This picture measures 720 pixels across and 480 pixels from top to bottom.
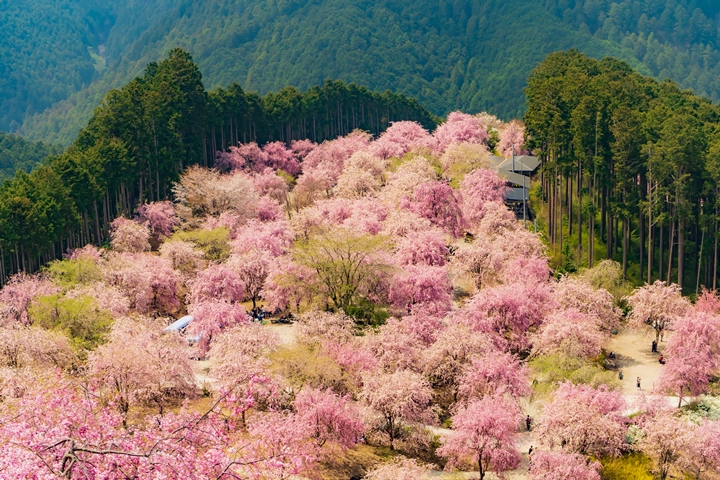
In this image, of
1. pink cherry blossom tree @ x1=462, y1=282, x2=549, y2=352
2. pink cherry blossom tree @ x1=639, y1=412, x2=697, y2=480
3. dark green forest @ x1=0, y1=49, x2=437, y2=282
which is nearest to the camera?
pink cherry blossom tree @ x1=639, y1=412, x2=697, y2=480

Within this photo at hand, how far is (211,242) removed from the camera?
7925cm

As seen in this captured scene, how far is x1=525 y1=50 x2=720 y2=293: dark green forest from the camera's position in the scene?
228 feet

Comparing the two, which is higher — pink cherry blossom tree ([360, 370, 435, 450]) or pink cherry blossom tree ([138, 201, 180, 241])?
pink cherry blossom tree ([138, 201, 180, 241])

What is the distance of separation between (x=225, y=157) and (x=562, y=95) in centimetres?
5482

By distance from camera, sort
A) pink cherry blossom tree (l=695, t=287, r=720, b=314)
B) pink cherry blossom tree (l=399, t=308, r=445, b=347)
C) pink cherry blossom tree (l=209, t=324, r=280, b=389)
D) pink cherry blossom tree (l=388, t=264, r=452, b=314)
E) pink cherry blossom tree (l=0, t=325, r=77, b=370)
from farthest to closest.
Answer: pink cherry blossom tree (l=388, t=264, r=452, b=314) → pink cherry blossom tree (l=695, t=287, r=720, b=314) → pink cherry blossom tree (l=399, t=308, r=445, b=347) → pink cherry blossom tree (l=0, t=325, r=77, b=370) → pink cherry blossom tree (l=209, t=324, r=280, b=389)

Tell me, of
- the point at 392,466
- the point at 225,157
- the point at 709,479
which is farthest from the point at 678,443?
the point at 225,157

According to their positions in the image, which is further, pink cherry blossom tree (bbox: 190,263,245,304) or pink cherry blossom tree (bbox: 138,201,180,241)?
pink cherry blossom tree (bbox: 138,201,180,241)

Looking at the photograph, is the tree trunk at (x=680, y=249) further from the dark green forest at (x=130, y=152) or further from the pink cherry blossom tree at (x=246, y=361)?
the dark green forest at (x=130, y=152)

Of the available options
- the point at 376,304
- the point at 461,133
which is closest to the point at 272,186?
the point at 461,133

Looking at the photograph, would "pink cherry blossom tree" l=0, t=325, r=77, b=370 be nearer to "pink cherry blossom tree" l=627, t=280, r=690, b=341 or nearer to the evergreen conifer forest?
the evergreen conifer forest

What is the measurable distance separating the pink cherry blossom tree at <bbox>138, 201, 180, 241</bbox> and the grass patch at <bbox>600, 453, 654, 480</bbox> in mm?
60362

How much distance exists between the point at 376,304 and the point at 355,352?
12420 mm

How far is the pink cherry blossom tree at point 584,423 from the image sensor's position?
42344mm

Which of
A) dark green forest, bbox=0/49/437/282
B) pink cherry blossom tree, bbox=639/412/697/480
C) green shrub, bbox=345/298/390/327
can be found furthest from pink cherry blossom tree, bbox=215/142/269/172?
pink cherry blossom tree, bbox=639/412/697/480
